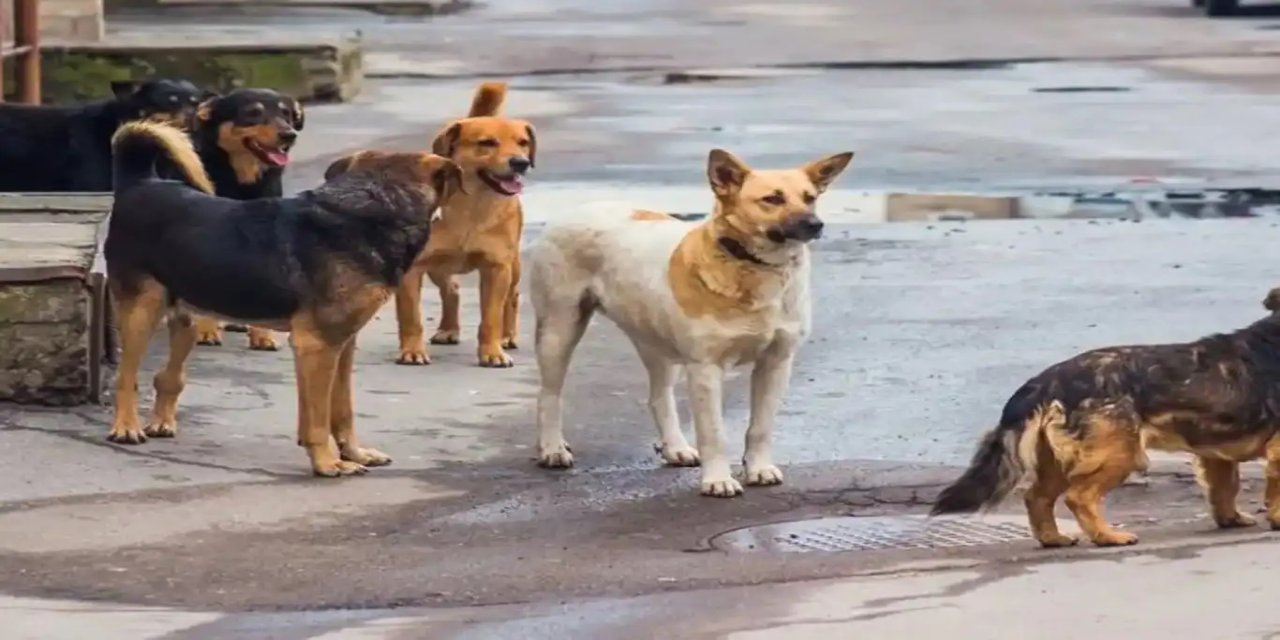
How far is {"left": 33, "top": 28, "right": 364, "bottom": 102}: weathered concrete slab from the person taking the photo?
2161cm

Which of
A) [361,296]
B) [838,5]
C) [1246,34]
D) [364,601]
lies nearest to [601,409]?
[361,296]

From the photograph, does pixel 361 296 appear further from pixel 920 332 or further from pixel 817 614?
pixel 920 332

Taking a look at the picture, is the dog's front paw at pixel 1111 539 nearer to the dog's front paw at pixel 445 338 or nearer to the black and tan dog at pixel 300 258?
the black and tan dog at pixel 300 258

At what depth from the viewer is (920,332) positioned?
37.8 ft


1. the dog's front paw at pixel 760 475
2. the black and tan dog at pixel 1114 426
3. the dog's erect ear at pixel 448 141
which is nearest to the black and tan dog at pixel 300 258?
the dog's front paw at pixel 760 475

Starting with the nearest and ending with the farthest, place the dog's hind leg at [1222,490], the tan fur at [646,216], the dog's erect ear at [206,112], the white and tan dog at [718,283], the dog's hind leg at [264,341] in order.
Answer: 1. the dog's hind leg at [1222,490]
2. the white and tan dog at [718,283]
3. the tan fur at [646,216]
4. the dog's erect ear at [206,112]
5. the dog's hind leg at [264,341]

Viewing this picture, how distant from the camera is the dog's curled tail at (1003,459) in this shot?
7.25m

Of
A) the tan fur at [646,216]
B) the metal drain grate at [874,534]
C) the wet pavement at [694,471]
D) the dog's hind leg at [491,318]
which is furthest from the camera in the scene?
the dog's hind leg at [491,318]

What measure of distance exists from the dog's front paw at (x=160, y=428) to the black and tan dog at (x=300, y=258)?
0.28 metres

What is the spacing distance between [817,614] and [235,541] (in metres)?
2.11

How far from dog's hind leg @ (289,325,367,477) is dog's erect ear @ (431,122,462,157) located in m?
1.84

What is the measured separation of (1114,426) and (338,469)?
280 centimetres

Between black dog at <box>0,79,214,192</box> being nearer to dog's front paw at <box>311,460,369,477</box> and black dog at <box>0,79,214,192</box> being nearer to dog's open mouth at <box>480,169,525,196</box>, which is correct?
dog's open mouth at <box>480,169,525,196</box>

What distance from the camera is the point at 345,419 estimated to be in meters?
8.80
